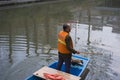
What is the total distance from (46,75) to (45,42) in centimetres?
757

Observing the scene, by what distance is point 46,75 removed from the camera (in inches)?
335

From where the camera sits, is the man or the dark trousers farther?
the dark trousers

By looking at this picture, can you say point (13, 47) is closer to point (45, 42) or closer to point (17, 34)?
point (45, 42)

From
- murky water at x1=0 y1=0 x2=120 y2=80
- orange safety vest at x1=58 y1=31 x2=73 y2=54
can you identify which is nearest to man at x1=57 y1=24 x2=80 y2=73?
orange safety vest at x1=58 y1=31 x2=73 y2=54

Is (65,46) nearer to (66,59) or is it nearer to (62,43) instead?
(62,43)

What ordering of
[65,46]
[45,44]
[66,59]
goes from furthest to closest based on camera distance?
[45,44], [66,59], [65,46]

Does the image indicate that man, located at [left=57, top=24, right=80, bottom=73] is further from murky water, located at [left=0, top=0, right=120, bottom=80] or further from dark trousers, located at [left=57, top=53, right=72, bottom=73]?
murky water, located at [left=0, top=0, right=120, bottom=80]

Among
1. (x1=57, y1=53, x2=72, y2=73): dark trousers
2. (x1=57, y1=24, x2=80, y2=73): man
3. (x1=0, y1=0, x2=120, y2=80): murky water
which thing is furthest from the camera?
(x1=0, y1=0, x2=120, y2=80): murky water

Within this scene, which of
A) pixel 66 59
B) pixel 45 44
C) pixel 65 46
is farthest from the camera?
pixel 45 44

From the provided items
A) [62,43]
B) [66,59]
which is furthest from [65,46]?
[66,59]

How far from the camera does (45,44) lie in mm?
15523

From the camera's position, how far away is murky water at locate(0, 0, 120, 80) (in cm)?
1147

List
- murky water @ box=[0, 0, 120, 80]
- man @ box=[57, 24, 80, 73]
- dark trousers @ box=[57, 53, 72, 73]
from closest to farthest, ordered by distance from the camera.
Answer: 1. man @ box=[57, 24, 80, 73]
2. dark trousers @ box=[57, 53, 72, 73]
3. murky water @ box=[0, 0, 120, 80]

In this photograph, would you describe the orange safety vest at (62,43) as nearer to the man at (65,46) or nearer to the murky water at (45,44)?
the man at (65,46)
